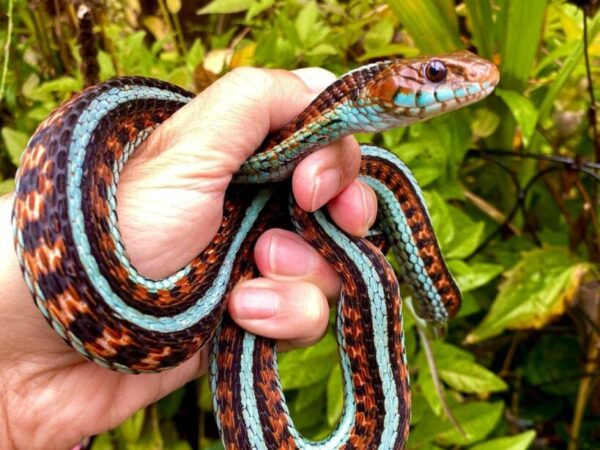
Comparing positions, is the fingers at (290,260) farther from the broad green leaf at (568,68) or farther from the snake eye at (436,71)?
the broad green leaf at (568,68)

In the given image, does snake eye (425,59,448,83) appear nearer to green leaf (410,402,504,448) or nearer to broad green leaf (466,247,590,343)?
broad green leaf (466,247,590,343)

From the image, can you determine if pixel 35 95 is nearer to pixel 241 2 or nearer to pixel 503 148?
pixel 241 2

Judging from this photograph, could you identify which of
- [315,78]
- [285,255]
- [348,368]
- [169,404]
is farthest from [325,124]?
[169,404]

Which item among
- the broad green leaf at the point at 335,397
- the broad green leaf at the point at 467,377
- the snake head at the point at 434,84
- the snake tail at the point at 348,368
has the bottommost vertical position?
the broad green leaf at the point at 467,377

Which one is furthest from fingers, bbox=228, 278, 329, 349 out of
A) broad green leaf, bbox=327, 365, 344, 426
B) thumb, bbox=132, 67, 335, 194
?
thumb, bbox=132, 67, 335, 194

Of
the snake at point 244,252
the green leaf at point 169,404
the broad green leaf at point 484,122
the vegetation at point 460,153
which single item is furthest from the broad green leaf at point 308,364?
the broad green leaf at point 484,122

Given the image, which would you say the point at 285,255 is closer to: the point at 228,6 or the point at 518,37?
the point at 228,6

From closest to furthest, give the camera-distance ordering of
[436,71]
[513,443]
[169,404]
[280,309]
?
[436,71], [280,309], [513,443], [169,404]

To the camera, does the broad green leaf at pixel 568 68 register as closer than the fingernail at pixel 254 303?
No
